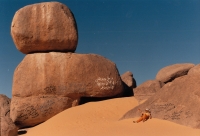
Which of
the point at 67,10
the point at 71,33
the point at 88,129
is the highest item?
the point at 67,10

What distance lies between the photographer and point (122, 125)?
26.6 feet

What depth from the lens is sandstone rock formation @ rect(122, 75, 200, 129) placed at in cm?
763

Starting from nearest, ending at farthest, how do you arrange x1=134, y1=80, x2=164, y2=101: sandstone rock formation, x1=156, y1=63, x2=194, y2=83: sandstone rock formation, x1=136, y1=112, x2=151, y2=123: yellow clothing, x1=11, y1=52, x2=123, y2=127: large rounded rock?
x1=136, y1=112, x2=151, y2=123: yellow clothing
x1=11, y1=52, x2=123, y2=127: large rounded rock
x1=134, y1=80, x2=164, y2=101: sandstone rock formation
x1=156, y1=63, x2=194, y2=83: sandstone rock formation

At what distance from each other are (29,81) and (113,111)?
343cm

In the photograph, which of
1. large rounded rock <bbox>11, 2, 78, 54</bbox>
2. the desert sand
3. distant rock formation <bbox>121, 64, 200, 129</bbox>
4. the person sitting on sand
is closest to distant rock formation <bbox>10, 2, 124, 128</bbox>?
large rounded rock <bbox>11, 2, 78, 54</bbox>

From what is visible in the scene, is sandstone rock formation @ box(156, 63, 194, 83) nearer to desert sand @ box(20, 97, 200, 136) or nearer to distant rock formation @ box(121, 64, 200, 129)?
desert sand @ box(20, 97, 200, 136)

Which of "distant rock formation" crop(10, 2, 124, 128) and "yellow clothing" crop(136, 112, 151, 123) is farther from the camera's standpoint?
"distant rock formation" crop(10, 2, 124, 128)

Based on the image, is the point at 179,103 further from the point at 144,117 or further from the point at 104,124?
the point at 104,124

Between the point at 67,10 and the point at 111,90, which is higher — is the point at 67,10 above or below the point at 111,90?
above

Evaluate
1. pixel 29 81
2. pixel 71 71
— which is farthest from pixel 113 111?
pixel 29 81

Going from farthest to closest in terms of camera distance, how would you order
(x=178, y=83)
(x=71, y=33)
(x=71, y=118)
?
(x=71, y=33)
(x=71, y=118)
(x=178, y=83)

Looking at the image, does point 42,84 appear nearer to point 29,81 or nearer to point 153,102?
point 29,81

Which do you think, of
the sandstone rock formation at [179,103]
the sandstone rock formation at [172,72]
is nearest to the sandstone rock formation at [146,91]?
the sandstone rock formation at [172,72]

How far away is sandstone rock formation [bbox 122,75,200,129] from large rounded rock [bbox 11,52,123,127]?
2.42m
